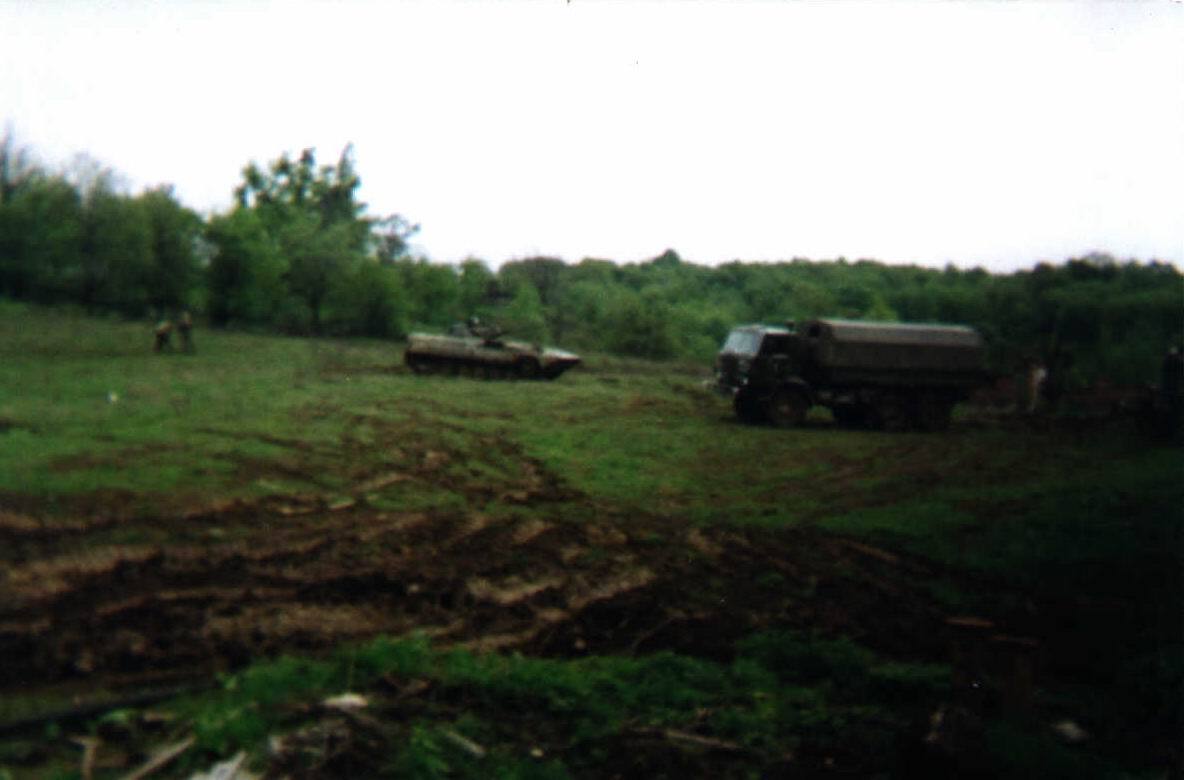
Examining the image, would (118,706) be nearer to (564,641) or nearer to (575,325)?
(564,641)

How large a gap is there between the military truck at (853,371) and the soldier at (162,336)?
8421 mm

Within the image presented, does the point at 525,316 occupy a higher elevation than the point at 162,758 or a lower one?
higher


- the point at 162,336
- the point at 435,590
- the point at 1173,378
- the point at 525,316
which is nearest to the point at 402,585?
the point at 435,590

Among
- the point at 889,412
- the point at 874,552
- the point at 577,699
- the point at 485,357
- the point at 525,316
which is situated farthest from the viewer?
the point at 485,357

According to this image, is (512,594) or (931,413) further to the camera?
(931,413)

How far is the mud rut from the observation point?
5.68 m

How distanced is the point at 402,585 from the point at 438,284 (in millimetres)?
3871

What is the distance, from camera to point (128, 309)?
Result: 7.46 meters

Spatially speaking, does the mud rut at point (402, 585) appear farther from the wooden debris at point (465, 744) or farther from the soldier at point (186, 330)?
the soldier at point (186, 330)

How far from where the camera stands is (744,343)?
15227mm

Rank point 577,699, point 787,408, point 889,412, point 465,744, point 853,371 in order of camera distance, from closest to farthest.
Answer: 1. point 465,744
2. point 577,699
3. point 787,408
4. point 853,371
5. point 889,412

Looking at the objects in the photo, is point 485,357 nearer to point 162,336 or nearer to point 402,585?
point 162,336

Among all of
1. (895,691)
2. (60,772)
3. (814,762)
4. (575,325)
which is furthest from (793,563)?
(60,772)

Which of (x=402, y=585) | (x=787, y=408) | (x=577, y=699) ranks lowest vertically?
(x=577, y=699)
